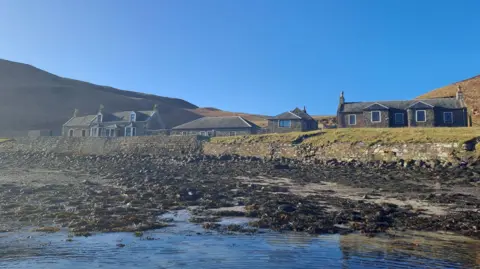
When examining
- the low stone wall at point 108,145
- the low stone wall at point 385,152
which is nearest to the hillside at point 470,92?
the low stone wall at point 385,152

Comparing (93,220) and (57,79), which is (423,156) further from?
(57,79)

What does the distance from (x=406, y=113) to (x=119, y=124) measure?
50444mm

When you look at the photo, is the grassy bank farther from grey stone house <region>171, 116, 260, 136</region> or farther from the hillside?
the hillside

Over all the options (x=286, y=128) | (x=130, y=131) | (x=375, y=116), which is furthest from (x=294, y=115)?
(x=130, y=131)

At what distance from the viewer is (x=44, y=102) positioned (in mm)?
125750

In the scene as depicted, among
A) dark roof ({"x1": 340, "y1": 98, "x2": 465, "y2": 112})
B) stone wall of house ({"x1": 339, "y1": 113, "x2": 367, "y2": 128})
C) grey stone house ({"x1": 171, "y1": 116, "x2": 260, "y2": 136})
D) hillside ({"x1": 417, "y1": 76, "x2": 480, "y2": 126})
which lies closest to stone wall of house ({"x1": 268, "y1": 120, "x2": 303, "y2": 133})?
grey stone house ({"x1": 171, "y1": 116, "x2": 260, "y2": 136})

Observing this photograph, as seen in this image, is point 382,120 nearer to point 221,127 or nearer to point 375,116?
point 375,116

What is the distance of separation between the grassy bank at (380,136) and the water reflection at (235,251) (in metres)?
26.7

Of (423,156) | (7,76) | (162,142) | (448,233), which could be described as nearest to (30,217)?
(448,233)

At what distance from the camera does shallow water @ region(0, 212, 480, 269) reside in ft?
31.5

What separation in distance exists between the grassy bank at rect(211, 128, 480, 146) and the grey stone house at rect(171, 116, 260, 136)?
541 inches

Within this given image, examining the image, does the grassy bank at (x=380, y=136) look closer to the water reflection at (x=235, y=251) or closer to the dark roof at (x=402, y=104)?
the dark roof at (x=402, y=104)

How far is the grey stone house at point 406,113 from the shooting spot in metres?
50.7

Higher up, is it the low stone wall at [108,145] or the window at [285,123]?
the window at [285,123]
